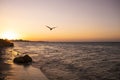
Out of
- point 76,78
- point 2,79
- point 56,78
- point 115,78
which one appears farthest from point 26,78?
point 115,78

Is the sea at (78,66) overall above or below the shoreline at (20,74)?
below

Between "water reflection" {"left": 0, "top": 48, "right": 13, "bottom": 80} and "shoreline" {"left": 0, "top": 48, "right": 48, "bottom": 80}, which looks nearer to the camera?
"shoreline" {"left": 0, "top": 48, "right": 48, "bottom": 80}

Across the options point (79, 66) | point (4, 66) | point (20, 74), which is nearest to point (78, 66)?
point (79, 66)

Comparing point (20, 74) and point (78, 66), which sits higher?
point (20, 74)

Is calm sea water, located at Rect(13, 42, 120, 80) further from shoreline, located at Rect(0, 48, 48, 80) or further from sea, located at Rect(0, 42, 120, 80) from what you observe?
shoreline, located at Rect(0, 48, 48, 80)

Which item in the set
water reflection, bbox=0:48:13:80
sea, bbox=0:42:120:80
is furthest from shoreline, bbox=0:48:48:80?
sea, bbox=0:42:120:80

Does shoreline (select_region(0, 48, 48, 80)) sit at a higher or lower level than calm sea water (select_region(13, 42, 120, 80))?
higher

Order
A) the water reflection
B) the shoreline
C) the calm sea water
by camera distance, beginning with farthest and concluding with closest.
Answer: the calm sea water, the water reflection, the shoreline

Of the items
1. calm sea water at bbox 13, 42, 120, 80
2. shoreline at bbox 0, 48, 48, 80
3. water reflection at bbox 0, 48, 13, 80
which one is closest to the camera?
shoreline at bbox 0, 48, 48, 80

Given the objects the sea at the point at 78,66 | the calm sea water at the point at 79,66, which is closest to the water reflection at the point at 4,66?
the sea at the point at 78,66

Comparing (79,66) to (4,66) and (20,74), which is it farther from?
(20,74)

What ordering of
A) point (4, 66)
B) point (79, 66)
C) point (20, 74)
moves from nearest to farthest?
point (20, 74), point (4, 66), point (79, 66)

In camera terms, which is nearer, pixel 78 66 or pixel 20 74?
pixel 20 74

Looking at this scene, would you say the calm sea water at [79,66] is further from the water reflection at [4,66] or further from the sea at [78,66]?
the water reflection at [4,66]
